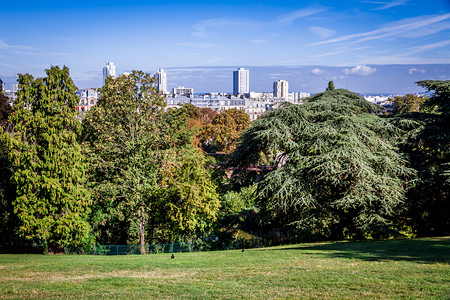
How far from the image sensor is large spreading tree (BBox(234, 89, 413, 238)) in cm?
1806

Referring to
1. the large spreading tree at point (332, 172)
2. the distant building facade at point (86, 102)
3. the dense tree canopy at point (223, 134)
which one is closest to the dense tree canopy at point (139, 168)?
the large spreading tree at point (332, 172)

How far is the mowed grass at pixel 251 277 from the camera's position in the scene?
25.4 ft

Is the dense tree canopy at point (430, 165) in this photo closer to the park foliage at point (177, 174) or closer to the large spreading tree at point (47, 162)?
the park foliage at point (177, 174)

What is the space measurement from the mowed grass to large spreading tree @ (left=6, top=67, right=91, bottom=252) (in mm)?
3955

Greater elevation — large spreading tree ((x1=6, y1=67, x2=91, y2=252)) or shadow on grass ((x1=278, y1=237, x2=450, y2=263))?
large spreading tree ((x1=6, y1=67, x2=91, y2=252))

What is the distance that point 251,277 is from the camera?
957 cm

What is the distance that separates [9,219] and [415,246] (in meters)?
18.4

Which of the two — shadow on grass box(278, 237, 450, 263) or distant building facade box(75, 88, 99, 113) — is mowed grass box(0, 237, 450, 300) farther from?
distant building facade box(75, 88, 99, 113)

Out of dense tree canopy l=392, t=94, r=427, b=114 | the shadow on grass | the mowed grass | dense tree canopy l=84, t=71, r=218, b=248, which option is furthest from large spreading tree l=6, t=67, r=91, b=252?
dense tree canopy l=392, t=94, r=427, b=114

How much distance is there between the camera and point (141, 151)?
63.0 ft

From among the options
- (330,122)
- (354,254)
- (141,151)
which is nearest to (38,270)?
(141,151)

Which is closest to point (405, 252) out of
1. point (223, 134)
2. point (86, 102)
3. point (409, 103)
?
point (223, 134)

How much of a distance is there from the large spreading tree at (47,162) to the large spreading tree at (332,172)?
10.0m

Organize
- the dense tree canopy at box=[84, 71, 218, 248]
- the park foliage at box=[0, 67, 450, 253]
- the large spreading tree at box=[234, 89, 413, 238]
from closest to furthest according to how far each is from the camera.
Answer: the park foliage at box=[0, 67, 450, 253]
the large spreading tree at box=[234, 89, 413, 238]
the dense tree canopy at box=[84, 71, 218, 248]
